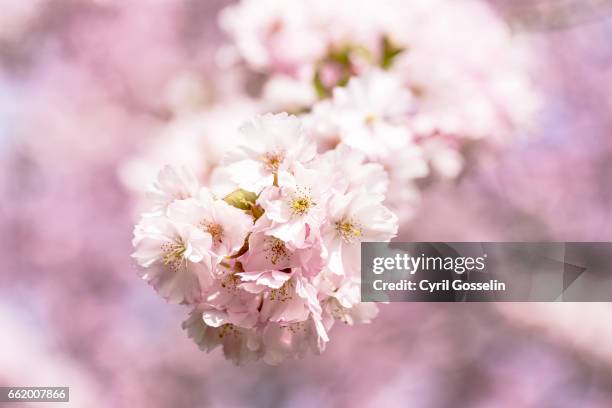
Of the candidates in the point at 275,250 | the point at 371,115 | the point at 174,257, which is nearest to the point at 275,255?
the point at 275,250

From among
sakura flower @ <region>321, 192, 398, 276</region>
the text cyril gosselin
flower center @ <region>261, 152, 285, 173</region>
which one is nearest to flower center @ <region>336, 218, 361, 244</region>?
sakura flower @ <region>321, 192, 398, 276</region>

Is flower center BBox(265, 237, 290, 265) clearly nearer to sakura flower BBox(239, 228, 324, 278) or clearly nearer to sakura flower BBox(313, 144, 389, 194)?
sakura flower BBox(239, 228, 324, 278)

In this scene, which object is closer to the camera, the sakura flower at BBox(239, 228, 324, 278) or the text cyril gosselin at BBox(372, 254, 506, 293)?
the sakura flower at BBox(239, 228, 324, 278)

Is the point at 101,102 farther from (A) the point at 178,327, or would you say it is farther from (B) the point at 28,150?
(A) the point at 178,327

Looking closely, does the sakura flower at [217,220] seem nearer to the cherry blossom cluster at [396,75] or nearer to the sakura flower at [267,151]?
the sakura flower at [267,151]

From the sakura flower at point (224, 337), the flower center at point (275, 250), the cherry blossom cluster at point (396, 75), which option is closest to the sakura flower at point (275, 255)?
the flower center at point (275, 250)

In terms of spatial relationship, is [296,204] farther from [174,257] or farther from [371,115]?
[371,115]
